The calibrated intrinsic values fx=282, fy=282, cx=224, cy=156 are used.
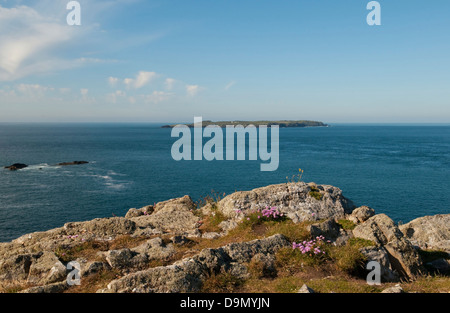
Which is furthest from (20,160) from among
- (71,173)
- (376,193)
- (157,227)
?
(376,193)

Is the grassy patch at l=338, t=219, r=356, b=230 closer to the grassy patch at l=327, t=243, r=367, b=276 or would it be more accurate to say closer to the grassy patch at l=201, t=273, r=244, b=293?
the grassy patch at l=327, t=243, r=367, b=276

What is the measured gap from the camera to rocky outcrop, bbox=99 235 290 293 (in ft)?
30.7

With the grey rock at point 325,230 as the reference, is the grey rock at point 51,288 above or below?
below

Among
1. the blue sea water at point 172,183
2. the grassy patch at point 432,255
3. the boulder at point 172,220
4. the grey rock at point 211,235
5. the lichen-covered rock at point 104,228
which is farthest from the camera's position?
the blue sea water at point 172,183

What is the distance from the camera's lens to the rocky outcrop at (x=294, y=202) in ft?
56.3

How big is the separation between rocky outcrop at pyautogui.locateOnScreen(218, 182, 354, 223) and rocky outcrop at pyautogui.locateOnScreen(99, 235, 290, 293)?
444 centimetres

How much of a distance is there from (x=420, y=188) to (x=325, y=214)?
52227 millimetres

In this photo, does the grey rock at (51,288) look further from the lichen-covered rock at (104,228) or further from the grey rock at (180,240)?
the lichen-covered rock at (104,228)

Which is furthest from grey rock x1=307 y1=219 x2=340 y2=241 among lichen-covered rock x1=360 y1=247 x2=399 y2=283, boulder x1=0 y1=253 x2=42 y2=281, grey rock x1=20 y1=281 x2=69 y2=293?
boulder x1=0 y1=253 x2=42 y2=281

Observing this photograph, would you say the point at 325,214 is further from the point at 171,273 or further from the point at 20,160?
the point at 20,160

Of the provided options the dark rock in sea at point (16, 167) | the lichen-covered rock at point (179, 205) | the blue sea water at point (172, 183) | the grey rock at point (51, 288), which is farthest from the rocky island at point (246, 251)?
the dark rock in sea at point (16, 167)

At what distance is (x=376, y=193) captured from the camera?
53969 millimetres

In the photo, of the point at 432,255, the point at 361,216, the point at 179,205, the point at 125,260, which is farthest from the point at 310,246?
the point at 179,205

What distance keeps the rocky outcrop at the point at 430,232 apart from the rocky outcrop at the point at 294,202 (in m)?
5.08
